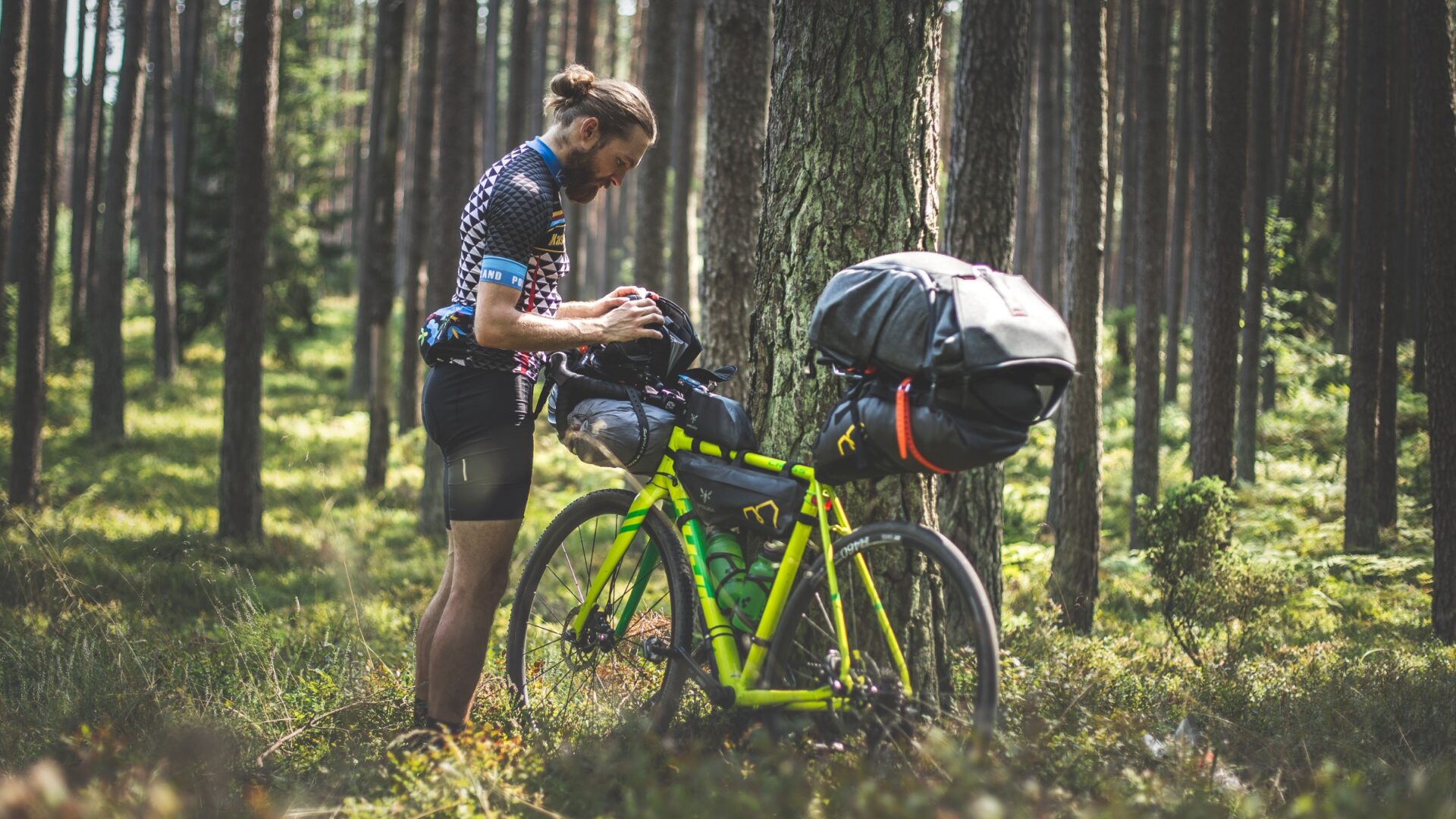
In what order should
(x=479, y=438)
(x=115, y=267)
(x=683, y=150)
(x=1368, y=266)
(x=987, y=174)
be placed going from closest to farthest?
Result: (x=479, y=438) < (x=987, y=174) < (x=1368, y=266) < (x=115, y=267) < (x=683, y=150)

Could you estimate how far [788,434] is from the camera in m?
3.90

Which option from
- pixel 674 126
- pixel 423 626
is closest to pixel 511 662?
pixel 423 626

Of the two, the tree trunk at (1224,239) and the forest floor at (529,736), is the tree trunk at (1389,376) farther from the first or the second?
the tree trunk at (1224,239)

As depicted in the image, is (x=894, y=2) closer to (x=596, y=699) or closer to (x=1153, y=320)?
(x=596, y=699)

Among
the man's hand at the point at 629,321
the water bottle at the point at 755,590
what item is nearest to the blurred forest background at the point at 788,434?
the water bottle at the point at 755,590

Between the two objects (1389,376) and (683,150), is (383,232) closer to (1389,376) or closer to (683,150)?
(683,150)

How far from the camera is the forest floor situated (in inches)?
110

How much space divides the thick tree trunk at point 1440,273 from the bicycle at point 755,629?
4317mm

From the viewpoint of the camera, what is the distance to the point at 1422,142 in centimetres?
687

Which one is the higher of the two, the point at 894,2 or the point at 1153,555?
the point at 894,2

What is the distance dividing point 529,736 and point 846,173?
8.05 feet

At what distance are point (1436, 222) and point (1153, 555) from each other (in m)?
2.92

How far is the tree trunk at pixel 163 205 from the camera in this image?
1695 centimetres

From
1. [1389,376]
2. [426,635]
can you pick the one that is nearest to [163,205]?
[426,635]
